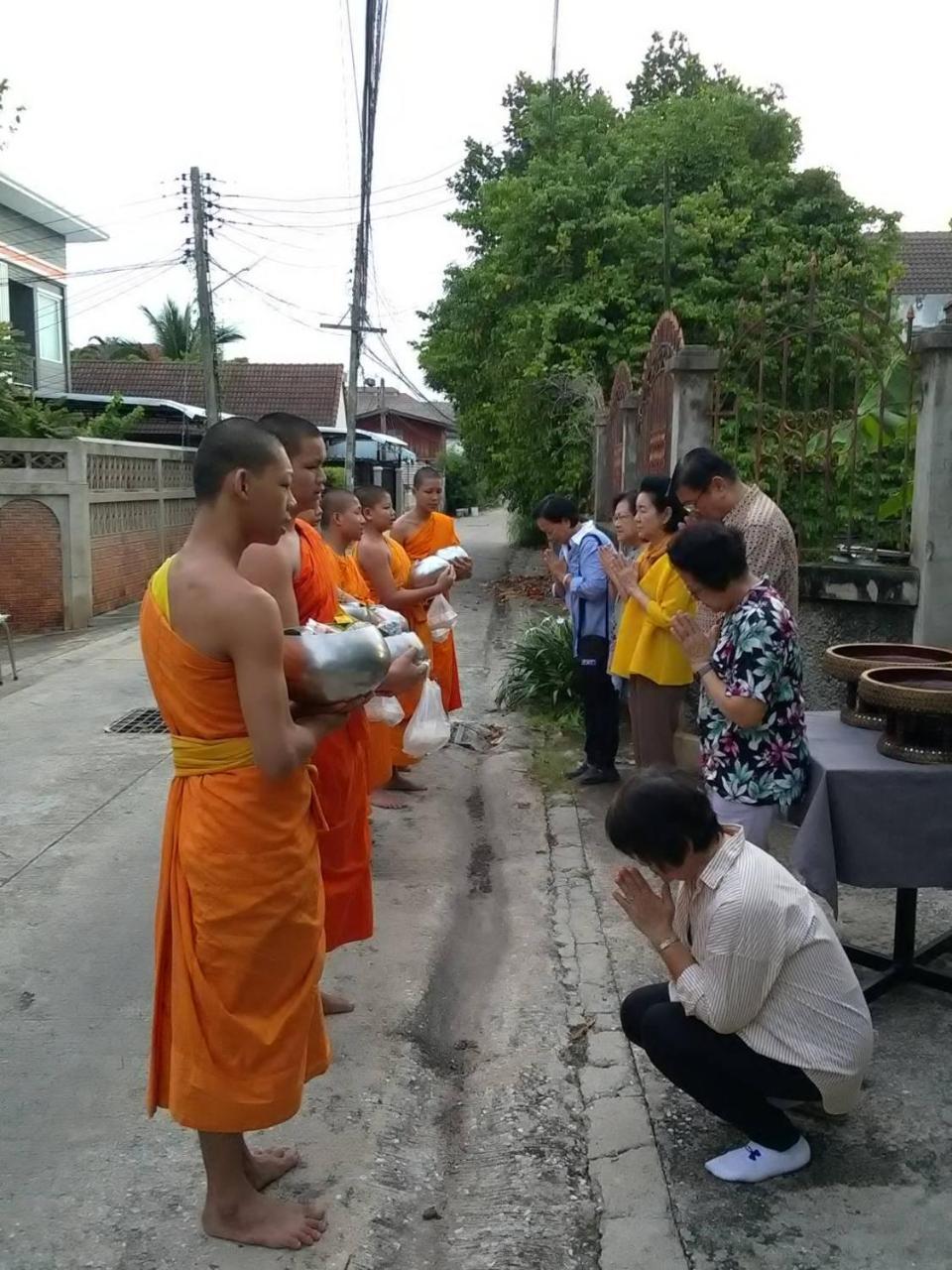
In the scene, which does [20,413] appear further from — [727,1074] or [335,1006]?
[727,1074]

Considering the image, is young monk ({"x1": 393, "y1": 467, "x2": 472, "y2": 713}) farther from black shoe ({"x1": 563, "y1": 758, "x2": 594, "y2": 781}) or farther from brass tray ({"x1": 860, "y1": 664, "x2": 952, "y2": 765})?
brass tray ({"x1": 860, "y1": 664, "x2": 952, "y2": 765})

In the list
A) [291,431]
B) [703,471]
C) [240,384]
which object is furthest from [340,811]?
[240,384]

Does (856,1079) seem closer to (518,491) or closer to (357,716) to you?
(357,716)

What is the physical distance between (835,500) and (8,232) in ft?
64.9

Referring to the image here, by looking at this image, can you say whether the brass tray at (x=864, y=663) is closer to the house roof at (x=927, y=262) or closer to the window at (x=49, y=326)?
the window at (x=49, y=326)

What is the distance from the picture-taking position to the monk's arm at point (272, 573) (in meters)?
2.94

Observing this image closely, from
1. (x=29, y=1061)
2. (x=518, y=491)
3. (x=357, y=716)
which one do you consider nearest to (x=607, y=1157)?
(x=357, y=716)

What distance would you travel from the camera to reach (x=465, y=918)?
15.3 feet

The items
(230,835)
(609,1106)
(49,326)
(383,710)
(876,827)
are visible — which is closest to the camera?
(230,835)

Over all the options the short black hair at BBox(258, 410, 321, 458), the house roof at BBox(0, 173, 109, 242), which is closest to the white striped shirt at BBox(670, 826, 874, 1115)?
the short black hair at BBox(258, 410, 321, 458)

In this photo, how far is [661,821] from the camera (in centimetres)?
252

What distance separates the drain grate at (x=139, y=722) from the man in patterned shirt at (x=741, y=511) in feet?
15.0

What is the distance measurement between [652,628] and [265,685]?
3140mm

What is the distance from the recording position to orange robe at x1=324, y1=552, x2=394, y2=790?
4.30m
